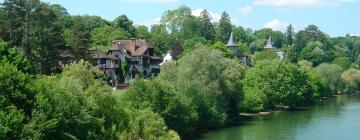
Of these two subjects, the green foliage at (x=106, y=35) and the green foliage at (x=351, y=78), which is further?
the green foliage at (x=351, y=78)

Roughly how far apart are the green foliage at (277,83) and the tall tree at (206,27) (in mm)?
57891

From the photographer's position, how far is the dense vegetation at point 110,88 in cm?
2905

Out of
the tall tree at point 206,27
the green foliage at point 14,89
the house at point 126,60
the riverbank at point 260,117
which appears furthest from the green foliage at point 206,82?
the tall tree at point 206,27

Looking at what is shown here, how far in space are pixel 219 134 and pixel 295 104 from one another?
34.3 metres

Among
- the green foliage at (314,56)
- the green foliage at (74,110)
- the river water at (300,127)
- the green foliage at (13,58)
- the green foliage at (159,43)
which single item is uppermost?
the green foliage at (159,43)

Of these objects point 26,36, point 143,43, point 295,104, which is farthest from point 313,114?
point 26,36

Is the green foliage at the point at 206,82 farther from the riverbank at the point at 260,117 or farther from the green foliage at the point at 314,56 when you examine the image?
the green foliage at the point at 314,56

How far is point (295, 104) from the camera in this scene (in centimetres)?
8306

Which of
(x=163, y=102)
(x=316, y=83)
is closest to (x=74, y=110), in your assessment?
(x=163, y=102)

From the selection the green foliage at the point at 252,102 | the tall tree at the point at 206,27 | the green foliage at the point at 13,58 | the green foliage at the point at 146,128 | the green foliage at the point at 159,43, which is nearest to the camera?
the green foliage at the point at 13,58

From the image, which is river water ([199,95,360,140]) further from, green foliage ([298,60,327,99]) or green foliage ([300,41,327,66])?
green foliage ([300,41,327,66])

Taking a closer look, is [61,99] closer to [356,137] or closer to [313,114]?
[356,137]

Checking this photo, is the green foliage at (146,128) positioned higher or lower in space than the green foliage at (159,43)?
lower

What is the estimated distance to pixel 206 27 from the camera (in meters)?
140
